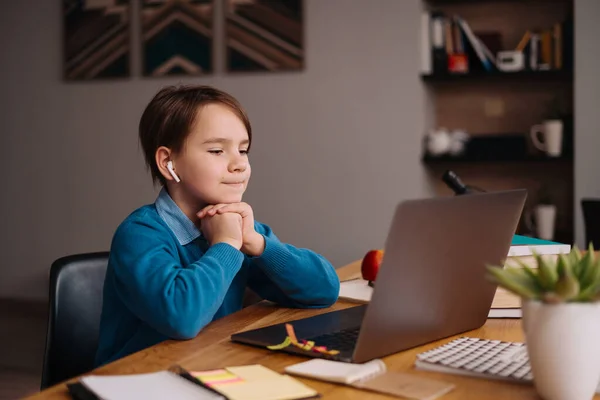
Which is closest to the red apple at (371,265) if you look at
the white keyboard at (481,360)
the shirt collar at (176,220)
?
the shirt collar at (176,220)

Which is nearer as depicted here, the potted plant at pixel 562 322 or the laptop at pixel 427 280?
the potted plant at pixel 562 322

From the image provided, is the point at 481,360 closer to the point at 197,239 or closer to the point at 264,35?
the point at 197,239

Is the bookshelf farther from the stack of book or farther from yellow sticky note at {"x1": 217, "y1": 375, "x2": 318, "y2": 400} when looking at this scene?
yellow sticky note at {"x1": 217, "y1": 375, "x2": 318, "y2": 400}

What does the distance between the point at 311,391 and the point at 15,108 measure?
4.35 m

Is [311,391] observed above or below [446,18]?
below

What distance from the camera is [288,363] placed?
3.11 feet

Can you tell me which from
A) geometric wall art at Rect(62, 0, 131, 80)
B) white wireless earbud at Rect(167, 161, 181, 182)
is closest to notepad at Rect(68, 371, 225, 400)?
white wireless earbud at Rect(167, 161, 181, 182)

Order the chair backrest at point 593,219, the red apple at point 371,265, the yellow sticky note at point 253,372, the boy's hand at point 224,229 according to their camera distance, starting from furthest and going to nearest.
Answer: the chair backrest at point 593,219, the red apple at point 371,265, the boy's hand at point 224,229, the yellow sticky note at point 253,372

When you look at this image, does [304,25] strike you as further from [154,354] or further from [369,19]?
[154,354]

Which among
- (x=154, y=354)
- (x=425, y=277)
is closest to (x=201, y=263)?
(x=154, y=354)

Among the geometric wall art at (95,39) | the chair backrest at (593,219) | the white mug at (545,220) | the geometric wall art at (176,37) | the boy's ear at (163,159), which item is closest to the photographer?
the boy's ear at (163,159)

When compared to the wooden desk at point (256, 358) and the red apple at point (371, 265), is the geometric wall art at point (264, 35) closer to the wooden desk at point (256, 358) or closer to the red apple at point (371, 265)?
the red apple at point (371, 265)

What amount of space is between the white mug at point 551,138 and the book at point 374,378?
312 centimetres

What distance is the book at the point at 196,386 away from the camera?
780 mm
